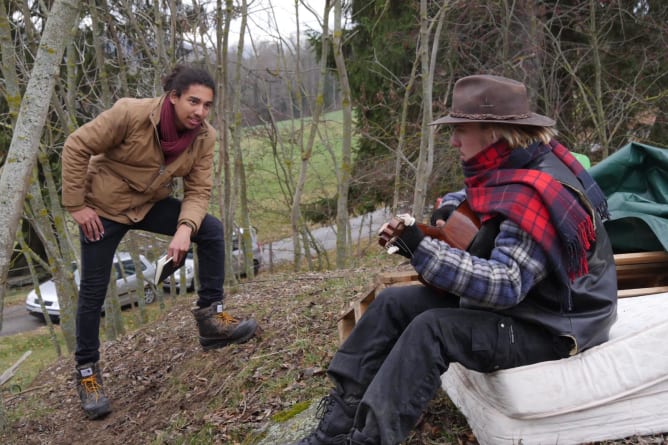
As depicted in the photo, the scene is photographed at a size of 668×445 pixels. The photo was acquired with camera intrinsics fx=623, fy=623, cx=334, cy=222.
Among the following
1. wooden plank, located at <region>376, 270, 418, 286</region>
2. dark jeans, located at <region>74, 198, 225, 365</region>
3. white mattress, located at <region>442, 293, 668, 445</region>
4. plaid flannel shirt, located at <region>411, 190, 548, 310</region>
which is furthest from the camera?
dark jeans, located at <region>74, 198, 225, 365</region>

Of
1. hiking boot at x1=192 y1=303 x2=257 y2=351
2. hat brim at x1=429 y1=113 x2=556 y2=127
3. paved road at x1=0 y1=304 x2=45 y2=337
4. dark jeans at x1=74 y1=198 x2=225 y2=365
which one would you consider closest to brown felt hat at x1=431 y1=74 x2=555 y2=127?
hat brim at x1=429 y1=113 x2=556 y2=127

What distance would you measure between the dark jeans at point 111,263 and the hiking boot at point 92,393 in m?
0.08

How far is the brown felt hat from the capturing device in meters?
2.46

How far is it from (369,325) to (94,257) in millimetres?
2112

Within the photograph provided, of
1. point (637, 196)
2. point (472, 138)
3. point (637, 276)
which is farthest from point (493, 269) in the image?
point (637, 196)

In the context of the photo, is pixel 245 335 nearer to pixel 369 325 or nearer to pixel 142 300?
pixel 369 325

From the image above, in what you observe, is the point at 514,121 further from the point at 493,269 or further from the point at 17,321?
the point at 17,321

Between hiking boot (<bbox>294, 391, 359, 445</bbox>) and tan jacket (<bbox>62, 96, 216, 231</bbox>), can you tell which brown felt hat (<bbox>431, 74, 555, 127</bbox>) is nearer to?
hiking boot (<bbox>294, 391, 359, 445</bbox>)

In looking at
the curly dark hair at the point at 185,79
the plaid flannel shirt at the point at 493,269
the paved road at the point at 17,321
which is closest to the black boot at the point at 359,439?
the plaid flannel shirt at the point at 493,269

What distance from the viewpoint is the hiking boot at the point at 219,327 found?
4.52m

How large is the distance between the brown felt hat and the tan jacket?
2087 mm

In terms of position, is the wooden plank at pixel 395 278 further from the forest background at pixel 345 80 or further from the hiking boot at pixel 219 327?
the forest background at pixel 345 80

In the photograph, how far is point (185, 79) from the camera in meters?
3.82

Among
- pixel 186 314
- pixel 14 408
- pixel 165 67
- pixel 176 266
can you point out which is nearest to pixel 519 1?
pixel 165 67
